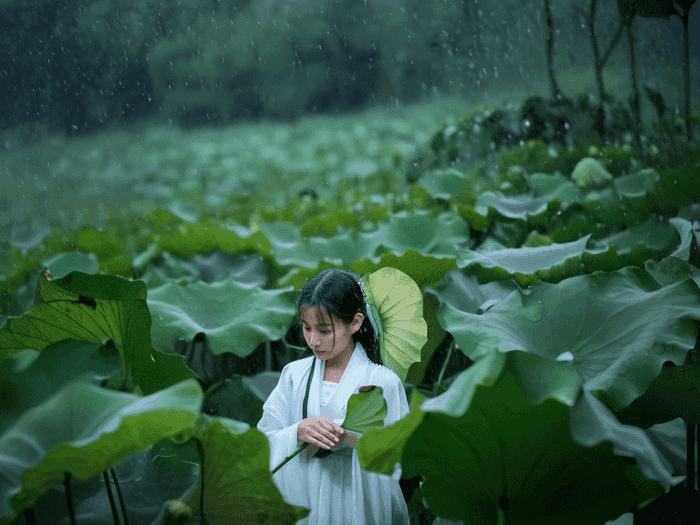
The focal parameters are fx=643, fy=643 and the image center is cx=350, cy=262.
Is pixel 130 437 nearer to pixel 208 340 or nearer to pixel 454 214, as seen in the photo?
pixel 208 340

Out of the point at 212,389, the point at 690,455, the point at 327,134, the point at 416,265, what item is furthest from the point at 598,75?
the point at 212,389

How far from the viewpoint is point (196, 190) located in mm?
1972

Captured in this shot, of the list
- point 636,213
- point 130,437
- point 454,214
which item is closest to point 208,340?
point 130,437

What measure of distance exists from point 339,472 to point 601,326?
286mm

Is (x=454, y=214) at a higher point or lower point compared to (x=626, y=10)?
lower

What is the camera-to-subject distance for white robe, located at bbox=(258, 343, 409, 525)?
1.78ft

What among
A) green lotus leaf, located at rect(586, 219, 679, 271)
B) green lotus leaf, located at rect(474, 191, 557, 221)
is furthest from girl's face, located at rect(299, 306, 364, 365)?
green lotus leaf, located at rect(474, 191, 557, 221)

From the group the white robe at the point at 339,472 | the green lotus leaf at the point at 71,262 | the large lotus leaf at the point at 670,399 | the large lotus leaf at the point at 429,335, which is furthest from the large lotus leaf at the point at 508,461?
the green lotus leaf at the point at 71,262

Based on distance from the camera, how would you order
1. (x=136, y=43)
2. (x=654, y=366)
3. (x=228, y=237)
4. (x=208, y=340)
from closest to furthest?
(x=654, y=366) → (x=208, y=340) → (x=228, y=237) → (x=136, y=43)

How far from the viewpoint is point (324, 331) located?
0.56m

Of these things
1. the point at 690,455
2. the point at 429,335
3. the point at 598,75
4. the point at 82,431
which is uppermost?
the point at 82,431

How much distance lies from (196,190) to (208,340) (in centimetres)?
125

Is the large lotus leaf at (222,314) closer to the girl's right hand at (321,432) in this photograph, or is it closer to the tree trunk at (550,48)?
the girl's right hand at (321,432)

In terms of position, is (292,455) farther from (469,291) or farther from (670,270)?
(670,270)
